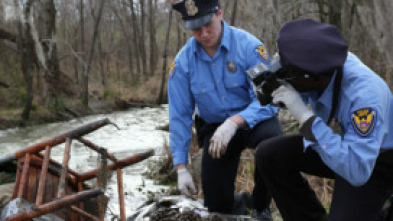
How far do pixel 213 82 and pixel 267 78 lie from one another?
0.68 meters

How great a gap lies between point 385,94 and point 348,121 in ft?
0.62

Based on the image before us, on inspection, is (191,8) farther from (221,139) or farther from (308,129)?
(308,129)

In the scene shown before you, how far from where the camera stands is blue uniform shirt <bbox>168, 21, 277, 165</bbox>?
260 cm

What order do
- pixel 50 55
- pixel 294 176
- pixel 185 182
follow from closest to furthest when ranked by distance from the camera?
pixel 294 176 < pixel 185 182 < pixel 50 55

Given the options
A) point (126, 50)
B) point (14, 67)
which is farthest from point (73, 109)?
point (126, 50)

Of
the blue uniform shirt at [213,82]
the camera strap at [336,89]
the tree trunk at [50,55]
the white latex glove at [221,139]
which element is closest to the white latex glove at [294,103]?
the camera strap at [336,89]

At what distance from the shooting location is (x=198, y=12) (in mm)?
2428

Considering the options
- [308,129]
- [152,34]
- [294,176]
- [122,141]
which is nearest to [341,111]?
[308,129]

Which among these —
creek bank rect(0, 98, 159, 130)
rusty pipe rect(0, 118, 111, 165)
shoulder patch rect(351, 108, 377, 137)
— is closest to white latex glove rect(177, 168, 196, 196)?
rusty pipe rect(0, 118, 111, 165)

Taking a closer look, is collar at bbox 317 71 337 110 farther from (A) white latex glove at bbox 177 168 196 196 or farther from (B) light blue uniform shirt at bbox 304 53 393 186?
(A) white latex glove at bbox 177 168 196 196

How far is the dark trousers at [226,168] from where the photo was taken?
103 inches

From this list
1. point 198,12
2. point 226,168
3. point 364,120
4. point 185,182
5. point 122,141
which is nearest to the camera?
point 364,120

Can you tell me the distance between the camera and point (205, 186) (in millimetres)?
2787

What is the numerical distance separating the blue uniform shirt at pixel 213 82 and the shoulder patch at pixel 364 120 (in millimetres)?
881
